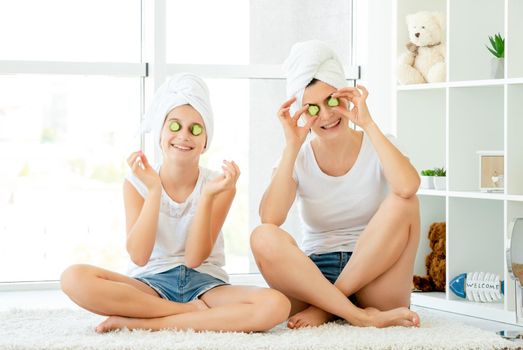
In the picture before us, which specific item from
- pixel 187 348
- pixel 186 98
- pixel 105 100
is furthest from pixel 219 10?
pixel 187 348

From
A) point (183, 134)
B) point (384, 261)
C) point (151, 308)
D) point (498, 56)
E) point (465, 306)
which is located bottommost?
point (465, 306)

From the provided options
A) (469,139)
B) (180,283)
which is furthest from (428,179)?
(180,283)

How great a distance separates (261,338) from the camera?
2232 mm

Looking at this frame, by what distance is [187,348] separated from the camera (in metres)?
2.08

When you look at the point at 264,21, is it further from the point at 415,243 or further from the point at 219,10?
the point at 415,243

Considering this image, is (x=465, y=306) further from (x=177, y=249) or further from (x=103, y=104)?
(x=103, y=104)

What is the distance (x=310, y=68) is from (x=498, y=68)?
2.97 ft

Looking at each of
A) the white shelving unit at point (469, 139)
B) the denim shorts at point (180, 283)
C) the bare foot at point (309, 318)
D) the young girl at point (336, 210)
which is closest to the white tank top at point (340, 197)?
the young girl at point (336, 210)

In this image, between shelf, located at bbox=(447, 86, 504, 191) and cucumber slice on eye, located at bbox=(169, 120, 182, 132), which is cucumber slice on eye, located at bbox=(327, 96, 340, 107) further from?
shelf, located at bbox=(447, 86, 504, 191)

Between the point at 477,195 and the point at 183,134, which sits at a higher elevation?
the point at 183,134

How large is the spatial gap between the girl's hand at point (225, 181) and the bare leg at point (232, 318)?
286mm

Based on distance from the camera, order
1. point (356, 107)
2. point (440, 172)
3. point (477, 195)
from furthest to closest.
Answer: point (440, 172)
point (477, 195)
point (356, 107)

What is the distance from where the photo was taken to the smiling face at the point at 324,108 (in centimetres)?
256

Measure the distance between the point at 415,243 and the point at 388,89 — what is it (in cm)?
143
